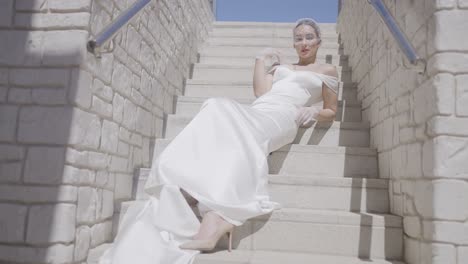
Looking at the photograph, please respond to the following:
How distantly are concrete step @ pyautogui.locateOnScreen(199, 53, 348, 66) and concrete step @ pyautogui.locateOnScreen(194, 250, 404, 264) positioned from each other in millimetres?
2641

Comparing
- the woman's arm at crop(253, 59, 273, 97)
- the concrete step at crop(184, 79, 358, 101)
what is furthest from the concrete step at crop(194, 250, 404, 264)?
the concrete step at crop(184, 79, 358, 101)

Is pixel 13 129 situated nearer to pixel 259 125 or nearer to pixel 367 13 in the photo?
pixel 259 125

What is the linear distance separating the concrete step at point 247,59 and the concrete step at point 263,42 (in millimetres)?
322

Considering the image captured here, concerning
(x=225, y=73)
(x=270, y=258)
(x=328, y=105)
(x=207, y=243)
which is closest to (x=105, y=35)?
(x=207, y=243)

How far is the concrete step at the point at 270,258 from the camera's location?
5.99 ft

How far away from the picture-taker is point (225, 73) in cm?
412

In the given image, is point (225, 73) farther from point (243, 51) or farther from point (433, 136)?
point (433, 136)

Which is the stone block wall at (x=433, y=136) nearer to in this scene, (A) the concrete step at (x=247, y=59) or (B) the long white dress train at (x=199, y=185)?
(B) the long white dress train at (x=199, y=185)

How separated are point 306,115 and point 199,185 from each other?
128 centimetres

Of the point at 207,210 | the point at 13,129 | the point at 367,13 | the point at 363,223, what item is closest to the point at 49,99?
the point at 13,129

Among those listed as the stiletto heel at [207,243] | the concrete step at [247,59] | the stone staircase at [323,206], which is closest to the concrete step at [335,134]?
the stone staircase at [323,206]

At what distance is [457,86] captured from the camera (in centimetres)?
169

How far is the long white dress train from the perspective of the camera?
5.81 feet

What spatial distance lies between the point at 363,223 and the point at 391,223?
0.14 meters
